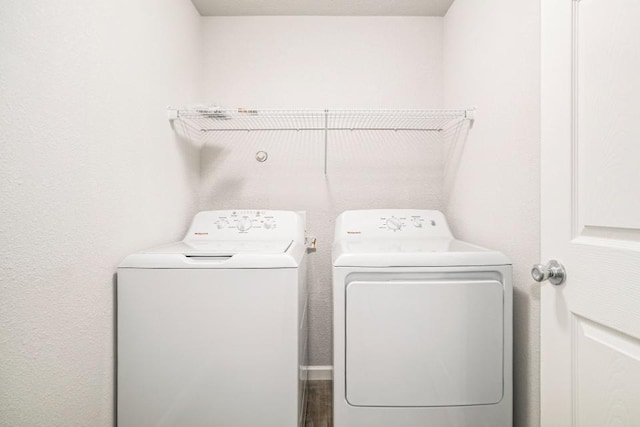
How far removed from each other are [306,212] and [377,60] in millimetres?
1153

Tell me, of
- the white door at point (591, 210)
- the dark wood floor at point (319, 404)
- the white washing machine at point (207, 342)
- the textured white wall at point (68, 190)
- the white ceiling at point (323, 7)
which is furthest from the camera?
the white ceiling at point (323, 7)

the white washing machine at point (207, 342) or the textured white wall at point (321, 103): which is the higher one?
the textured white wall at point (321, 103)

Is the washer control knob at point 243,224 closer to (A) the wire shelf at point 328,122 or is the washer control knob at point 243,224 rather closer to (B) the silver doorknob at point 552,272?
(A) the wire shelf at point 328,122

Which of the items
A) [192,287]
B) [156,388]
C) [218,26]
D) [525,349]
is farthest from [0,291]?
[218,26]

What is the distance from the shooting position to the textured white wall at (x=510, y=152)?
45.4 inches

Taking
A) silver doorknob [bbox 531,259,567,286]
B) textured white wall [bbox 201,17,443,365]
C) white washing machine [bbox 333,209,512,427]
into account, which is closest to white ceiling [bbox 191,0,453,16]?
textured white wall [bbox 201,17,443,365]

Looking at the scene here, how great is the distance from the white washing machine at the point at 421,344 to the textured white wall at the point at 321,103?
872 mm

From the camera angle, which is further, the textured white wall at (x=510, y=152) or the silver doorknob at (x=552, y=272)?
the textured white wall at (x=510, y=152)

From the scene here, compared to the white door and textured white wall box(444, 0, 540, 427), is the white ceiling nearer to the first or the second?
textured white wall box(444, 0, 540, 427)

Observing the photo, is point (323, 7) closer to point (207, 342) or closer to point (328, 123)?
point (328, 123)

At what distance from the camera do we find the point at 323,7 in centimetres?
194

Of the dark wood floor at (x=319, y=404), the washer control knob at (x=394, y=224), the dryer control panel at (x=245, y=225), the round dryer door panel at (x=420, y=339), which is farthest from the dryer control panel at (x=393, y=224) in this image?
the dark wood floor at (x=319, y=404)

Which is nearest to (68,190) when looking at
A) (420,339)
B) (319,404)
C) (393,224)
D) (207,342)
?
(207,342)

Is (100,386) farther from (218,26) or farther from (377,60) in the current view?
(377,60)
